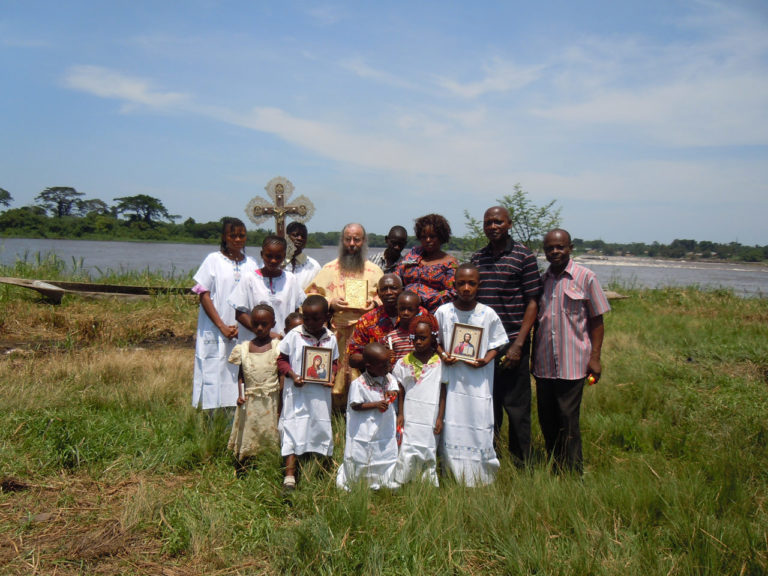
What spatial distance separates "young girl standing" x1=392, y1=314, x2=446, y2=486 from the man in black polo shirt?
0.56 meters

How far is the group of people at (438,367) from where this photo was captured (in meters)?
4.02

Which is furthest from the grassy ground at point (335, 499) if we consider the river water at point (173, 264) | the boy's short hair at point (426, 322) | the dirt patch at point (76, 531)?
the river water at point (173, 264)

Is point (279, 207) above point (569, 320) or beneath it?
above

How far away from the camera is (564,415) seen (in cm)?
425

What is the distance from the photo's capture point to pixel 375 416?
3973 mm

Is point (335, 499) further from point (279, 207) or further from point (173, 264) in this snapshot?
point (173, 264)

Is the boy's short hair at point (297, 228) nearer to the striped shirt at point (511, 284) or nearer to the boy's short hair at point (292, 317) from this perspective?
the boy's short hair at point (292, 317)

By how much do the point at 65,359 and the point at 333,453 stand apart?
4201mm

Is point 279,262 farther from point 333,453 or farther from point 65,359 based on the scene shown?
point 65,359

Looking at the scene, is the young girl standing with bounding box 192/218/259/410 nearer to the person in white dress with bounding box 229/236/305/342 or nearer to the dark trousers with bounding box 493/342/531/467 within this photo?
the person in white dress with bounding box 229/236/305/342

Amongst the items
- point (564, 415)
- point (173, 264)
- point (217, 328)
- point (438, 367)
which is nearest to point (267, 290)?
point (217, 328)

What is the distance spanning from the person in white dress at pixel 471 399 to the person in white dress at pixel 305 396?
912 mm

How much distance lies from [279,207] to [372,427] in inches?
150

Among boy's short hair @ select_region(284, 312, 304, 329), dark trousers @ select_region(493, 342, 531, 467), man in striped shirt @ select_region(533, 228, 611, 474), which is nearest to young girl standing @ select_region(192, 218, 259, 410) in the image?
boy's short hair @ select_region(284, 312, 304, 329)
